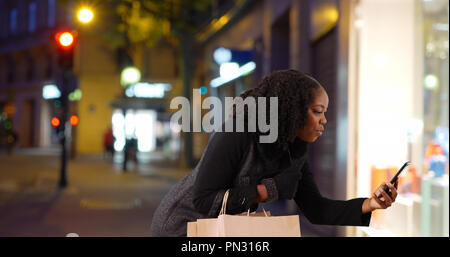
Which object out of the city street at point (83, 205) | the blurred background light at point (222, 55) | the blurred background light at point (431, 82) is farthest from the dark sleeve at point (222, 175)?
the blurred background light at point (222, 55)

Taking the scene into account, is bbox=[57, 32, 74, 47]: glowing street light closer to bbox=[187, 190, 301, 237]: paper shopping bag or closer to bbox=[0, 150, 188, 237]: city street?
bbox=[0, 150, 188, 237]: city street

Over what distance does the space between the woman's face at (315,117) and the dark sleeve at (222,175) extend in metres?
0.29

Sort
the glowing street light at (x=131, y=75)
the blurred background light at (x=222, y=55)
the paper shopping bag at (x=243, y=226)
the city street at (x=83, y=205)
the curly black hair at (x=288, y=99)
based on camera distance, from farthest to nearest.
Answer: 1. the glowing street light at (x=131, y=75)
2. the blurred background light at (x=222, y=55)
3. the city street at (x=83, y=205)
4. the curly black hair at (x=288, y=99)
5. the paper shopping bag at (x=243, y=226)

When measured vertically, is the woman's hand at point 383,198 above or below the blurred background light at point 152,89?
below

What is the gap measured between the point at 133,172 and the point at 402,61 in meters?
14.0

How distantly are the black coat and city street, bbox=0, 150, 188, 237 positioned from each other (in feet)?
17.1

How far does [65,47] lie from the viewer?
13.0m

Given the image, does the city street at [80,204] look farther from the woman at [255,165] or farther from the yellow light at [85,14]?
the woman at [255,165]

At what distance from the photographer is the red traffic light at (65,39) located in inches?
496

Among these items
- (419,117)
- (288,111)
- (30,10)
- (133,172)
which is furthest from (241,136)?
(30,10)

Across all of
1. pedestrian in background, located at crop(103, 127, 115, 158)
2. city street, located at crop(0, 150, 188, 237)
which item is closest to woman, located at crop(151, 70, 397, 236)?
city street, located at crop(0, 150, 188, 237)

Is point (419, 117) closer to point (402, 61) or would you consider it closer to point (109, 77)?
point (402, 61)
